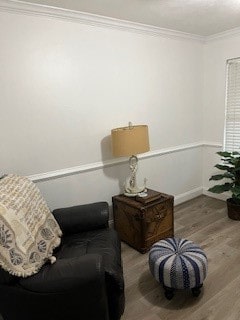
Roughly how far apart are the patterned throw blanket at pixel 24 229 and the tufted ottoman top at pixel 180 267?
77 cm

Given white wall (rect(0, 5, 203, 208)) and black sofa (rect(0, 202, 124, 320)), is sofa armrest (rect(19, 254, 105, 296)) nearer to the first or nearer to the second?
black sofa (rect(0, 202, 124, 320))

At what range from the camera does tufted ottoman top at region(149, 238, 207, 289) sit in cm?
161

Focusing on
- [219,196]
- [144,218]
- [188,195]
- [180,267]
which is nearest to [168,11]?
[144,218]

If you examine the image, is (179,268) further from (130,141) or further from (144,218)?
(130,141)

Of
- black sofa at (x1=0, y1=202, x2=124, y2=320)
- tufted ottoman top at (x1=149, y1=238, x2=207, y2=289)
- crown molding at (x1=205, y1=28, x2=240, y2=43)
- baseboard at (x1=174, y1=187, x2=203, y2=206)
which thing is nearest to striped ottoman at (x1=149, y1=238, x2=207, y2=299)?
tufted ottoman top at (x1=149, y1=238, x2=207, y2=289)

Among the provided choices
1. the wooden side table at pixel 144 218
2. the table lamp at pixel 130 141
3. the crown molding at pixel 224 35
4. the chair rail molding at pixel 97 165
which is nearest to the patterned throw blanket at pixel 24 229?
the chair rail molding at pixel 97 165

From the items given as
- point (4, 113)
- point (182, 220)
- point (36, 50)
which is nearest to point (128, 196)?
point (182, 220)

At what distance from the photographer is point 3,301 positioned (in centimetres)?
136

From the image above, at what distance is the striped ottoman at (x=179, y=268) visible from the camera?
1.61 metres

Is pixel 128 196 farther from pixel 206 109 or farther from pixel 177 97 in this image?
pixel 206 109

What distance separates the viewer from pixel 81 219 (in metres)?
1.97

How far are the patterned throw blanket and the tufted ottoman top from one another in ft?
2.52

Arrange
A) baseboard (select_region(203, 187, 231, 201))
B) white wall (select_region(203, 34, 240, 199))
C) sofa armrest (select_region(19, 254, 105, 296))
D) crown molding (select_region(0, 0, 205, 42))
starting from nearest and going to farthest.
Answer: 1. sofa armrest (select_region(19, 254, 105, 296))
2. crown molding (select_region(0, 0, 205, 42))
3. white wall (select_region(203, 34, 240, 199))
4. baseboard (select_region(203, 187, 231, 201))

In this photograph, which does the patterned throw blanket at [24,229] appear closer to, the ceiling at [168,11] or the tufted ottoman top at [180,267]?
the tufted ottoman top at [180,267]
